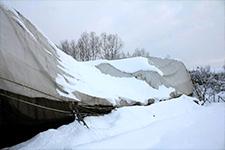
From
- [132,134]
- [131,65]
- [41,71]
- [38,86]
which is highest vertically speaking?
[131,65]

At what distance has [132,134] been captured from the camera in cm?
574

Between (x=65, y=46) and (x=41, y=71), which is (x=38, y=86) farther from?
(x=65, y=46)

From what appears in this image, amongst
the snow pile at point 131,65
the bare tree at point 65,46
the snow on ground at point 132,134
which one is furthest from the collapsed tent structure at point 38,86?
the bare tree at point 65,46

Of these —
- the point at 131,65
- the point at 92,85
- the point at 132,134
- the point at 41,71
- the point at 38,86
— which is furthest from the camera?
the point at 131,65

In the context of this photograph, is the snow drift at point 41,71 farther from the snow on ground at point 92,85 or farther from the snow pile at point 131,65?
the snow pile at point 131,65

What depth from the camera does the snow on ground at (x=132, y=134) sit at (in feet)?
15.9

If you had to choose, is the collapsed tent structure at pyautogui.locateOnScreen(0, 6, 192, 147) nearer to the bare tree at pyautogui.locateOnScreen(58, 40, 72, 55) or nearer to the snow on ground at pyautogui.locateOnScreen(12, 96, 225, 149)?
the snow on ground at pyautogui.locateOnScreen(12, 96, 225, 149)

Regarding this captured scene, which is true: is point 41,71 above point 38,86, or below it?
above

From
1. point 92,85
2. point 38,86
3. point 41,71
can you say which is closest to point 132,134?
point 38,86

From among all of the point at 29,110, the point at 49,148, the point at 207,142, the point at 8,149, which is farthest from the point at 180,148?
the point at 8,149

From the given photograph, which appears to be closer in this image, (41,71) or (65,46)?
(41,71)

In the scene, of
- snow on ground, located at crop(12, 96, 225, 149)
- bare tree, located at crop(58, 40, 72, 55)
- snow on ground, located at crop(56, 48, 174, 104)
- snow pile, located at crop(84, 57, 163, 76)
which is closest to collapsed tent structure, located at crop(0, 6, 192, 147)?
snow on ground, located at crop(56, 48, 174, 104)

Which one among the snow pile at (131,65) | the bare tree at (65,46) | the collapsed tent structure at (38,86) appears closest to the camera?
the collapsed tent structure at (38,86)

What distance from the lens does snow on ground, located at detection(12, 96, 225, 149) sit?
15.9ft
